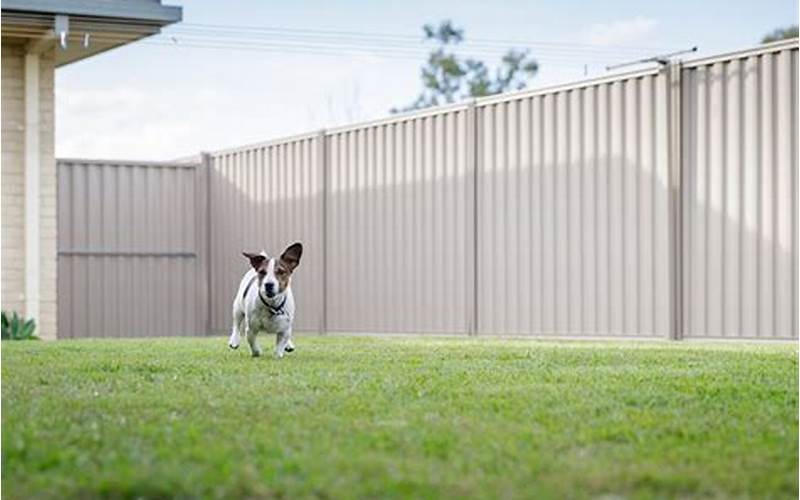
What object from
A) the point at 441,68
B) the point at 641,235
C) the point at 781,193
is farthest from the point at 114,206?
the point at 441,68

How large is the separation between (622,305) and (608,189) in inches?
45.7

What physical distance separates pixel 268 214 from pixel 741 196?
28.6 feet

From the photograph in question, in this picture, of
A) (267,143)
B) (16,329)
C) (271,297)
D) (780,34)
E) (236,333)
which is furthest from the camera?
(780,34)

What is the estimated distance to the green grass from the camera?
4.61 metres

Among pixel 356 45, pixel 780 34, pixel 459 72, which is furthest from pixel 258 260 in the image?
pixel 459 72

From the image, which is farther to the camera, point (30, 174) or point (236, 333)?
point (30, 174)

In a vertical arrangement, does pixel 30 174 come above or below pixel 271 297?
above

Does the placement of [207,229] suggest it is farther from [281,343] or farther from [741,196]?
[281,343]

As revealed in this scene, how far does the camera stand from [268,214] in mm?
21359

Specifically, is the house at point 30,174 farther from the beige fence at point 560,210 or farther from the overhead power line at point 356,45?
the overhead power line at point 356,45

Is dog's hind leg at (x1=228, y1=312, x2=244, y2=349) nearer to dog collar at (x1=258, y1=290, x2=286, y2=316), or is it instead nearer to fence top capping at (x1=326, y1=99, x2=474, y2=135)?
dog collar at (x1=258, y1=290, x2=286, y2=316)

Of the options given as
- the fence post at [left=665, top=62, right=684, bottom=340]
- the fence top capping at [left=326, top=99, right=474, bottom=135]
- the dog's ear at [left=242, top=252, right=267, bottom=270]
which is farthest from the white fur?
the fence top capping at [left=326, top=99, right=474, bottom=135]

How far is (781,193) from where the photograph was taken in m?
13.7

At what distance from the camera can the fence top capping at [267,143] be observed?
20.6m
